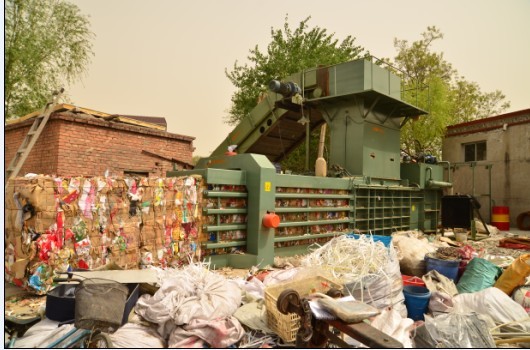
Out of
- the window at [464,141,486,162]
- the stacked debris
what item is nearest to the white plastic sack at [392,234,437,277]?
the stacked debris

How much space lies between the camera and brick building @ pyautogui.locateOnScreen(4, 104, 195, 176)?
11.1 m

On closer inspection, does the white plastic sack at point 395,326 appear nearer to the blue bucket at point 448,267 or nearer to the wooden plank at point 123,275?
the blue bucket at point 448,267

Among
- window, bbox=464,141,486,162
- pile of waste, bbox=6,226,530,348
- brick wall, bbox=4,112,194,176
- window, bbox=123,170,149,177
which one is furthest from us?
window, bbox=464,141,486,162

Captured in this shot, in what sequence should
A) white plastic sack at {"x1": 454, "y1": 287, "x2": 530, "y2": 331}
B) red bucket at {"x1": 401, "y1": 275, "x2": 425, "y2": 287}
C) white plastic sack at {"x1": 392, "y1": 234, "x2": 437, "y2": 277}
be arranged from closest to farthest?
white plastic sack at {"x1": 454, "y1": 287, "x2": 530, "y2": 331}, red bucket at {"x1": 401, "y1": 275, "x2": 425, "y2": 287}, white plastic sack at {"x1": 392, "y1": 234, "x2": 437, "y2": 277}

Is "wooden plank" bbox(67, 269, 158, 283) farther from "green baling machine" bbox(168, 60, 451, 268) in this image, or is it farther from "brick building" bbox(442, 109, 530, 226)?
"brick building" bbox(442, 109, 530, 226)

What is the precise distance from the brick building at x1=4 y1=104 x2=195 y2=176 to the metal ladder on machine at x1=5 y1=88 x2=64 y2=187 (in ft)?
0.72

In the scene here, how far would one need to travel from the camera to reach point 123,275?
4.23 m

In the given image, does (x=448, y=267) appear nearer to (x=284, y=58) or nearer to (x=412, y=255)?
(x=412, y=255)

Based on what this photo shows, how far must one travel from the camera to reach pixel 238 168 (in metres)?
7.24

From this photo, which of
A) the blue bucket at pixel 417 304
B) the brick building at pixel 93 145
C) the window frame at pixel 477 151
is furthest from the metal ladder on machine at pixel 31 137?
the window frame at pixel 477 151

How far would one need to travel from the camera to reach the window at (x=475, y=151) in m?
17.3

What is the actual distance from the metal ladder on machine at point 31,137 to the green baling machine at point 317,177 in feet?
17.4

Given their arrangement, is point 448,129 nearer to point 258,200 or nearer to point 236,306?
point 258,200

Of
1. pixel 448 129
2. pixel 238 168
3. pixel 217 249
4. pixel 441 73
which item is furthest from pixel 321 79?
pixel 441 73
